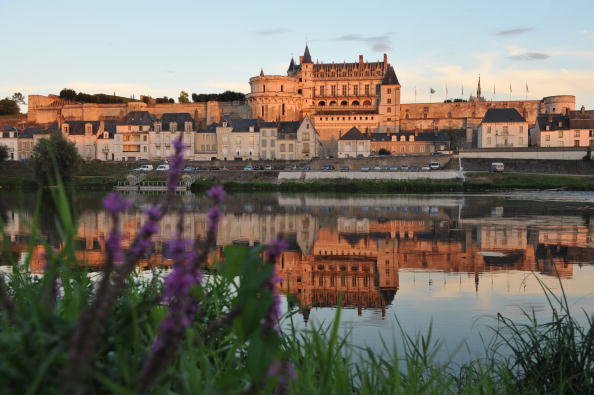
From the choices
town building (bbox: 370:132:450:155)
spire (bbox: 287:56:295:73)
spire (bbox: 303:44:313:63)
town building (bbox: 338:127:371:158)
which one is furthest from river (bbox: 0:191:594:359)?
spire (bbox: 287:56:295:73)

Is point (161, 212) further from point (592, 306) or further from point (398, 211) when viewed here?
point (398, 211)

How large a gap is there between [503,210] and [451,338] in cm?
1743

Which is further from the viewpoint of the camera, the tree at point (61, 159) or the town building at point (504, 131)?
the town building at point (504, 131)

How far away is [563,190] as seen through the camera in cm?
3750

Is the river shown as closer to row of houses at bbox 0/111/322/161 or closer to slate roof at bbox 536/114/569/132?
row of houses at bbox 0/111/322/161

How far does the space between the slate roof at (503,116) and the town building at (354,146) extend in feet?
35.7

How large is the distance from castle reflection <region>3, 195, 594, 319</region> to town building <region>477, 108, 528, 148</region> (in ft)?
117

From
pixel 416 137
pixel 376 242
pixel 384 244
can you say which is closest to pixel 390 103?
pixel 416 137

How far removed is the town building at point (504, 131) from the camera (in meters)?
56.2

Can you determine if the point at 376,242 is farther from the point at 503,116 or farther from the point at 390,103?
the point at 390,103

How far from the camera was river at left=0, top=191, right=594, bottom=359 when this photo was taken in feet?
21.1

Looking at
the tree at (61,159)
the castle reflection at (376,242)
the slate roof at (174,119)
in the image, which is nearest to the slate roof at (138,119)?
the slate roof at (174,119)

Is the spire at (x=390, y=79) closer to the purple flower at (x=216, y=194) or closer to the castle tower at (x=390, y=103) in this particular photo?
the castle tower at (x=390, y=103)

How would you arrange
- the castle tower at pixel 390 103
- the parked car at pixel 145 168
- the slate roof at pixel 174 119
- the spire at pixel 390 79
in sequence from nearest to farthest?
the parked car at pixel 145 168 < the slate roof at pixel 174 119 < the castle tower at pixel 390 103 < the spire at pixel 390 79
